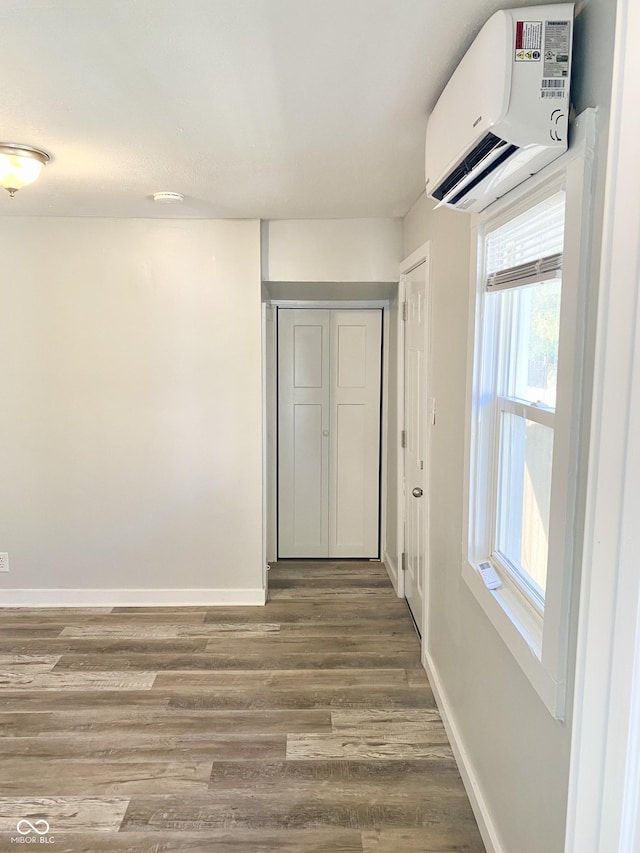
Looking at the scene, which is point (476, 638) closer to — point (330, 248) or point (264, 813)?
point (264, 813)

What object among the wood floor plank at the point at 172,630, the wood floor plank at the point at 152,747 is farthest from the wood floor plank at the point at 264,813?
the wood floor plank at the point at 172,630

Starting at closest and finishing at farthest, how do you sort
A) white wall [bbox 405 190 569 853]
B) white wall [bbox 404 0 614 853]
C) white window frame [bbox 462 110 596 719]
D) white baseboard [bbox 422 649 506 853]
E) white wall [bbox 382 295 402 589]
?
white window frame [bbox 462 110 596 719], white wall [bbox 404 0 614 853], white wall [bbox 405 190 569 853], white baseboard [bbox 422 649 506 853], white wall [bbox 382 295 402 589]

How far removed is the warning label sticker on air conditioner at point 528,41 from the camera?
4.04 ft

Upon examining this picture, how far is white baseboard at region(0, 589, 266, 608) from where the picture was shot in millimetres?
3695

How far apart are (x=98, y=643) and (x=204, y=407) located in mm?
1468

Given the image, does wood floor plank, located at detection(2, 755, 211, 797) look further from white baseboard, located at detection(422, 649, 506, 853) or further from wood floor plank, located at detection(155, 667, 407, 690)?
white baseboard, located at detection(422, 649, 506, 853)

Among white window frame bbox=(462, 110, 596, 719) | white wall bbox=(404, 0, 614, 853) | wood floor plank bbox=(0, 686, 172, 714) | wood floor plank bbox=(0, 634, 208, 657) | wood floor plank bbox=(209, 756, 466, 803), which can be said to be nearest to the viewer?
white window frame bbox=(462, 110, 596, 719)

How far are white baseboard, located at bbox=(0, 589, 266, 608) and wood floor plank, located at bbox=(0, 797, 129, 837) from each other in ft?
5.41

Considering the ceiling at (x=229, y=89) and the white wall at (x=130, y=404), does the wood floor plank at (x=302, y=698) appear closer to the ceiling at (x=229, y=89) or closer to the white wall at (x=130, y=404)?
the white wall at (x=130, y=404)

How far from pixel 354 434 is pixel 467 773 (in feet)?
8.67

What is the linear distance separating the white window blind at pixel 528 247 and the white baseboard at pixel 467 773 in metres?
1.67

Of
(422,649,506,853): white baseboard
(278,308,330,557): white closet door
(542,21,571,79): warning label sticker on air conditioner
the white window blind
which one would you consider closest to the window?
the white window blind

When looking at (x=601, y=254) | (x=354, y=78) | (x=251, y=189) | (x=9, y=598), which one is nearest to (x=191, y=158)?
(x=251, y=189)

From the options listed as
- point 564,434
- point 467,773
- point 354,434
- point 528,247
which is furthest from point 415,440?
point 564,434
